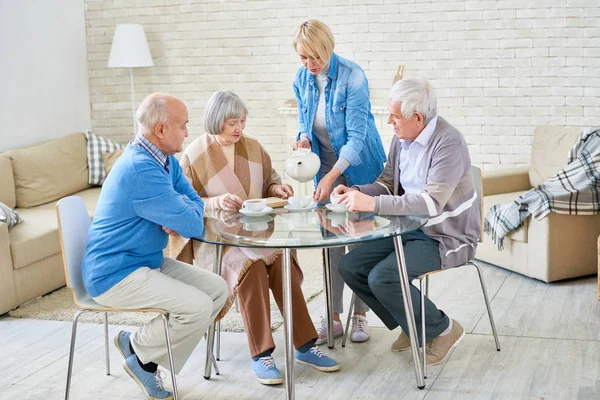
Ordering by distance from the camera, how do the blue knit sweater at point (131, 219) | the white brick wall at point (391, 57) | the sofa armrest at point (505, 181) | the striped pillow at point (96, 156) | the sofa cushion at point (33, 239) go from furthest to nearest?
the striped pillow at point (96, 156), the white brick wall at point (391, 57), the sofa armrest at point (505, 181), the sofa cushion at point (33, 239), the blue knit sweater at point (131, 219)

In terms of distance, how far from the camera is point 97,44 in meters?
6.26

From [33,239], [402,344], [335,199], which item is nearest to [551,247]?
[402,344]

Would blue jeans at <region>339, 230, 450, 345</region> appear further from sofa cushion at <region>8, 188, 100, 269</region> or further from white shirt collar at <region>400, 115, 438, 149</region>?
sofa cushion at <region>8, 188, 100, 269</region>

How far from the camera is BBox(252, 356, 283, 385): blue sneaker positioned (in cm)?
316

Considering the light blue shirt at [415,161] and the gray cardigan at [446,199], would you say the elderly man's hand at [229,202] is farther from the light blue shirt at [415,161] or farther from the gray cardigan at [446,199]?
the light blue shirt at [415,161]

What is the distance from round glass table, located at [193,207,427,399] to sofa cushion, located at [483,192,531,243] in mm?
1582

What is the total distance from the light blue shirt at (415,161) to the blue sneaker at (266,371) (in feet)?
2.84

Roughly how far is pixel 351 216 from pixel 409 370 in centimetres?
70

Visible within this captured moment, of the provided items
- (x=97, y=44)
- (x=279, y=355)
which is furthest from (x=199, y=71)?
(x=279, y=355)

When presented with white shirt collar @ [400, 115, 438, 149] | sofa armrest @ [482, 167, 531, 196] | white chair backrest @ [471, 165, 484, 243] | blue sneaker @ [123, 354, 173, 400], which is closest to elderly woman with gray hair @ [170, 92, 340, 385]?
blue sneaker @ [123, 354, 173, 400]

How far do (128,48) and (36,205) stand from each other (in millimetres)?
1361

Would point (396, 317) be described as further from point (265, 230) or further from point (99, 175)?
point (99, 175)

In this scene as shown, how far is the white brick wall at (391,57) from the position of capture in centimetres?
517

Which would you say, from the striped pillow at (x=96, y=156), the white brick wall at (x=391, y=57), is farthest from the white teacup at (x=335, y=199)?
the striped pillow at (x=96, y=156)
